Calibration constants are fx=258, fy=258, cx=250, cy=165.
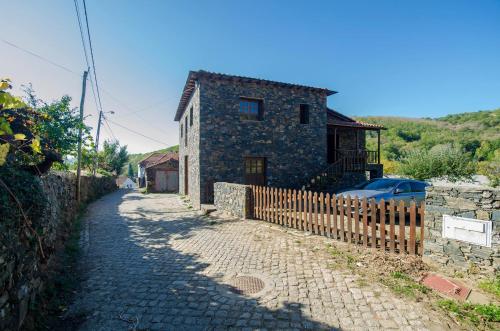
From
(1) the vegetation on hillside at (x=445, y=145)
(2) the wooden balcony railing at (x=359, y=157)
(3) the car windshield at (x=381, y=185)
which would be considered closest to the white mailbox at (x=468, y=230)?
(3) the car windshield at (x=381, y=185)

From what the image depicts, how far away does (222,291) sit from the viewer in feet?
13.3

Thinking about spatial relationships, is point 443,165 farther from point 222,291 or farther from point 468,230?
point 222,291

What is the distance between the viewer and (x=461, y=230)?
14.6 feet

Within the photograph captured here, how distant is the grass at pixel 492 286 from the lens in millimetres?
3824

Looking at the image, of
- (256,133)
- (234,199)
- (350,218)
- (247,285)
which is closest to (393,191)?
(350,218)

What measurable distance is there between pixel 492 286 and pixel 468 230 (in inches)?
33.7

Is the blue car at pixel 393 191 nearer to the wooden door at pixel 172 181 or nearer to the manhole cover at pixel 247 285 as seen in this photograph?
the manhole cover at pixel 247 285

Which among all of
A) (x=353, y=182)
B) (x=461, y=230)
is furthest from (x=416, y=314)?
(x=353, y=182)

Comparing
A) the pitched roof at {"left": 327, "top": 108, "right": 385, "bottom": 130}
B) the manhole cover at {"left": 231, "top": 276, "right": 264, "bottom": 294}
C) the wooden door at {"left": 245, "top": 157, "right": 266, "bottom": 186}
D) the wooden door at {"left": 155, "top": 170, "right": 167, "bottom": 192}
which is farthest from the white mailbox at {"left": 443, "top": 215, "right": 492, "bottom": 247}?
the wooden door at {"left": 155, "top": 170, "right": 167, "bottom": 192}

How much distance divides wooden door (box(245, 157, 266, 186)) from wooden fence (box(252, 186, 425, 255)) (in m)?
4.45

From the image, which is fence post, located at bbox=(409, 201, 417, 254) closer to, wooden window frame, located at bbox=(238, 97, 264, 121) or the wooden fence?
the wooden fence

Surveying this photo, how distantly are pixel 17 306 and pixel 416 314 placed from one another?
480cm

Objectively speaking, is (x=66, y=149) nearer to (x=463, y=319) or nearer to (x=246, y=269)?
(x=246, y=269)

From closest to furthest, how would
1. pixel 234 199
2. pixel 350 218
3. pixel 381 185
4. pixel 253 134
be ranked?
pixel 350 218 → pixel 381 185 → pixel 234 199 → pixel 253 134
